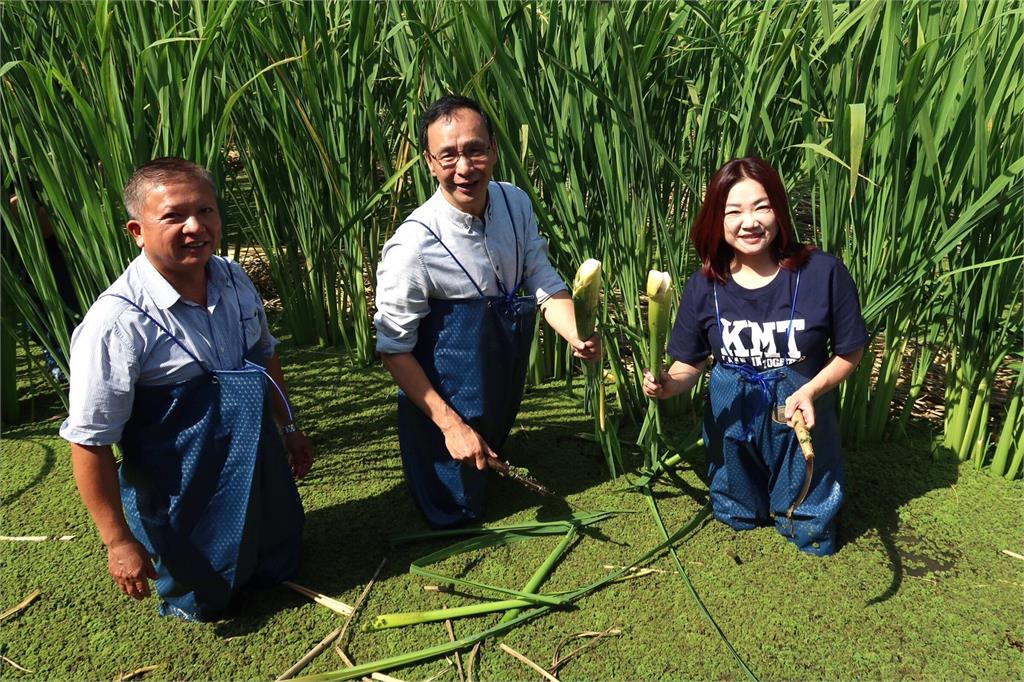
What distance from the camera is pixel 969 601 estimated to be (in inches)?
53.3

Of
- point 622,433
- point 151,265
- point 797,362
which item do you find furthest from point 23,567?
point 797,362

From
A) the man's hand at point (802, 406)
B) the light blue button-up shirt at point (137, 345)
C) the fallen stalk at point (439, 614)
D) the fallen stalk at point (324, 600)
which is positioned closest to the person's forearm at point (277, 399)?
the light blue button-up shirt at point (137, 345)

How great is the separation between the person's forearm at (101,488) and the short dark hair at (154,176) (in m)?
0.36

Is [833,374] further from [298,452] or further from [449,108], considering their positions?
[298,452]

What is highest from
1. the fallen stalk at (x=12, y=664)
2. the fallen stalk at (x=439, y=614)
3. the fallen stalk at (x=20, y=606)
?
the fallen stalk at (x=439, y=614)

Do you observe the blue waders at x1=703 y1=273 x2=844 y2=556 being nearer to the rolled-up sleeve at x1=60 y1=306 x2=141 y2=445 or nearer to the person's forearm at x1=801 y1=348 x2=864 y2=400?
the person's forearm at x1=801 y1=348 x2=864 y2=400

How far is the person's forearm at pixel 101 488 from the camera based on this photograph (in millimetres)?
1163

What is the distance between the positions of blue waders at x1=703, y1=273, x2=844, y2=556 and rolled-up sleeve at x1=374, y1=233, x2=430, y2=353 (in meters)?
0.55

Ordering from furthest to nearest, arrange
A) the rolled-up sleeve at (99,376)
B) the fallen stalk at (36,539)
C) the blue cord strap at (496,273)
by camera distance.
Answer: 1. the fallen stalk at (36,539)
2. the blue cord strap at (496,273)
3. the rolled-up sleeve at (99,376)

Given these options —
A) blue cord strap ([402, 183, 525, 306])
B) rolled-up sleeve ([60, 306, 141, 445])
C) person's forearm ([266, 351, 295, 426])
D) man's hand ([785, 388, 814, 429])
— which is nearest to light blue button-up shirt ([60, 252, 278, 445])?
rolled-up sleeve ([60, 306, 141, 445])

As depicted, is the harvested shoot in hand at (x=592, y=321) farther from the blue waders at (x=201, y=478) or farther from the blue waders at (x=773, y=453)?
the blue waders at (x=201, y=478)

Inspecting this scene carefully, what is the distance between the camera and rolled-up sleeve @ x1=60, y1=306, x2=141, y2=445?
3.74 feet

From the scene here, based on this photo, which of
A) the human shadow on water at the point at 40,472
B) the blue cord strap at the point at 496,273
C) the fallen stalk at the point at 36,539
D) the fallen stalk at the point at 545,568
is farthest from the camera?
the human shadow on water at the point at 40,472

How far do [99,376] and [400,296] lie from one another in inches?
20.3
